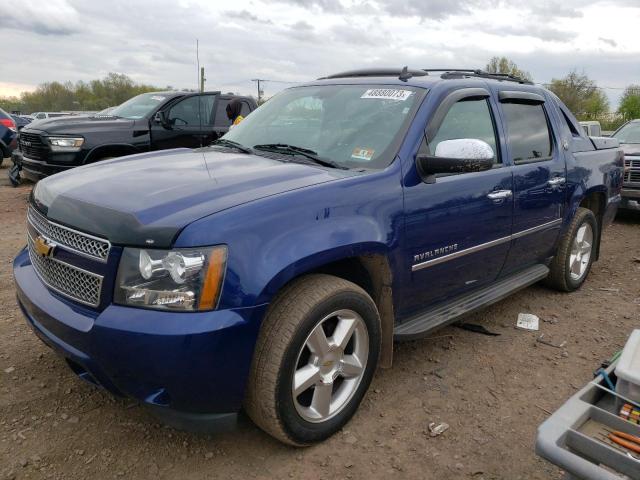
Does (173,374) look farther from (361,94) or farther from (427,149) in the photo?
(361,94)

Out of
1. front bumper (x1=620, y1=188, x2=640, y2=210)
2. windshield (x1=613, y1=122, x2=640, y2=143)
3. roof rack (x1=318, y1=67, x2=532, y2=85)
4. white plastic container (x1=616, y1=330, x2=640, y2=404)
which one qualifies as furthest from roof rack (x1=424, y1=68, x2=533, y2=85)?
windshield (x1=613, y1=122, x2=640, y2=143)

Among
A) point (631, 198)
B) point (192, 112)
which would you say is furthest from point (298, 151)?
point (631, 198)

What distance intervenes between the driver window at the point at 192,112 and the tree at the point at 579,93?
46599 mm

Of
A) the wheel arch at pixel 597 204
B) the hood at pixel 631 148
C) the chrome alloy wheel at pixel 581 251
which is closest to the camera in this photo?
the chrome alloy wheel at pixel 581 251

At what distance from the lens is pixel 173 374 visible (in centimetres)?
204

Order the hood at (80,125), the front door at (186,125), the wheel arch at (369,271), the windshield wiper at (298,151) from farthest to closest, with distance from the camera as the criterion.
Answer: the front door at (186,125) → the hood at (80,125) → the windshield wiper at (298,151) → the wheel arch at (369,271)

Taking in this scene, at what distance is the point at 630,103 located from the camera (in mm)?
49281

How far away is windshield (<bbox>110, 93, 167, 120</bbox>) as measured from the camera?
842cm

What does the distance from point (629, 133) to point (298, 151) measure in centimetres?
890

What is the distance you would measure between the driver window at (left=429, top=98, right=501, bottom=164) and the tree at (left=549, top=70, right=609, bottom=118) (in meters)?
50.1

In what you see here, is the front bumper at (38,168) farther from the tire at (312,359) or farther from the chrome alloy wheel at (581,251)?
the chrome alloy wheel at (581,251)

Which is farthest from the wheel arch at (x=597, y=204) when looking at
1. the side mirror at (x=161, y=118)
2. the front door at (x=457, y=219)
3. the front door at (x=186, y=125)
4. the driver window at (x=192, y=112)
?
the side mirror at (x=161, y=118)

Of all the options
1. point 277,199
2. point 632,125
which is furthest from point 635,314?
point 632,125

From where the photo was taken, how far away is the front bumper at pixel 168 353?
2.00 meters
